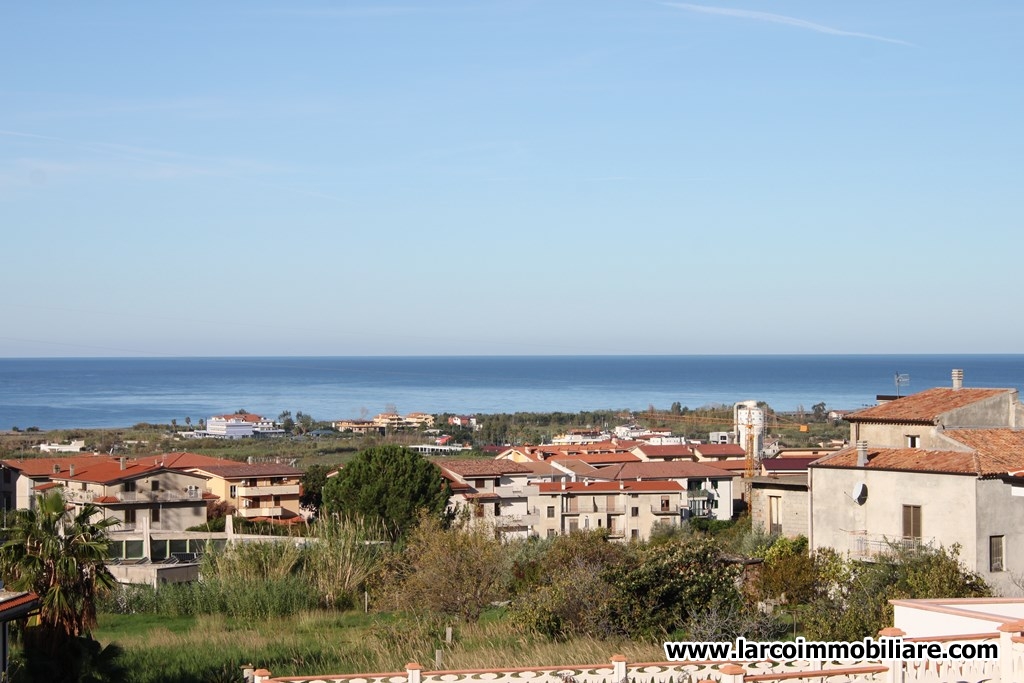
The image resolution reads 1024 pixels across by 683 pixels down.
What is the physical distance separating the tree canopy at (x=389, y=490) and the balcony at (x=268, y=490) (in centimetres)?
1019

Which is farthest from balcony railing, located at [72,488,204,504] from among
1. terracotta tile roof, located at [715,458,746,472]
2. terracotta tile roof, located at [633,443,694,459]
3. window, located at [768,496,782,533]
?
terracotta tile roof, located at [633,443,694,459]

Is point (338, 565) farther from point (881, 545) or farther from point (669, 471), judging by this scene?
point (669, 471)

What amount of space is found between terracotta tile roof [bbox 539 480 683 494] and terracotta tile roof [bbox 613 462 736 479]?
5.58 feet

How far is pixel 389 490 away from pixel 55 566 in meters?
27.4

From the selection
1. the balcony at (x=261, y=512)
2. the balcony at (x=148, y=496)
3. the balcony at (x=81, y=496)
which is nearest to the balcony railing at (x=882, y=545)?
the balcony at (x=148, y=496)

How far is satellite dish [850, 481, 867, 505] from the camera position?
26.5m

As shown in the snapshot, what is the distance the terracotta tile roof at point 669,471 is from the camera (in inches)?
2303

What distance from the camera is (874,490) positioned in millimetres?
26547

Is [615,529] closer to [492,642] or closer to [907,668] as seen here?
[492,642]

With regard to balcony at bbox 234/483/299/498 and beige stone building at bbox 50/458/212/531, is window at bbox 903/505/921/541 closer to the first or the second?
beige stone building at bbox 50/458/212/531

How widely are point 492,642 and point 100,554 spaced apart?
555 centimetres

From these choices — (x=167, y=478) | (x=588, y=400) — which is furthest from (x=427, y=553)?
(x=588, y=400)

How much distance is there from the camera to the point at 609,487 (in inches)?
2162

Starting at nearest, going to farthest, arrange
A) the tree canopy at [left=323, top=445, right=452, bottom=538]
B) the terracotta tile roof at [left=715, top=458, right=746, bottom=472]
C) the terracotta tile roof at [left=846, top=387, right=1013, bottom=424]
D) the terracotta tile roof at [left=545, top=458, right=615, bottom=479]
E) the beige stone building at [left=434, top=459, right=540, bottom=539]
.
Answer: the terracotta tile roof at [left=846, top=387, right=1013, bottom=424]
the tree canopy at [left=323, top=445, right=452, bottom=538]
the beige stone building at [left=434, top=459, right=540, bottom=539]
the terracotta tile roof at [left=545, top=458, right=615, bottom=479]
the terracotta tile roof at [left=715, top=458, right=746, bottom=472]
